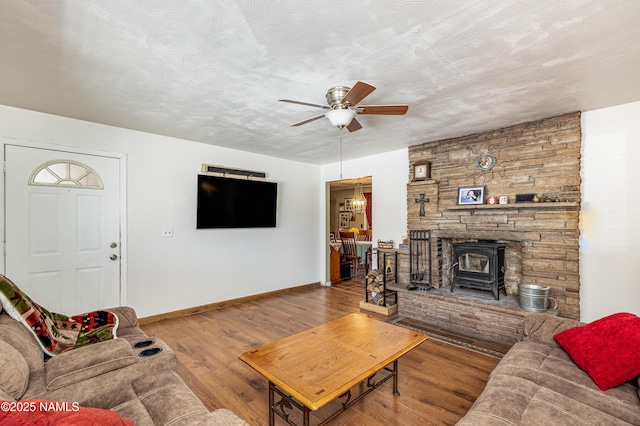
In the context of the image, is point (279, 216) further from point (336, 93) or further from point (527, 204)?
point (527, 204)

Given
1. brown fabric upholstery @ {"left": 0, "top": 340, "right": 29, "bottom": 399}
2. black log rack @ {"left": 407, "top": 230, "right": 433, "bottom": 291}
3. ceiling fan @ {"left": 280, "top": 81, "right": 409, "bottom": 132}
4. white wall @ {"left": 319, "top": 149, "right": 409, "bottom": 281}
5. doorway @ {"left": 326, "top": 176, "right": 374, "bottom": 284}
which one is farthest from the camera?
doorway @ {"left": 326, "top": 176, "right": 374, "bottom": 284}

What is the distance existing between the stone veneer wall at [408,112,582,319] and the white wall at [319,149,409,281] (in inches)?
19.1

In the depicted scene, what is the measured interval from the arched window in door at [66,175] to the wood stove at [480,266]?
4523 millimetres

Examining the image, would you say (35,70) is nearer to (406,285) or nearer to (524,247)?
(406,285)

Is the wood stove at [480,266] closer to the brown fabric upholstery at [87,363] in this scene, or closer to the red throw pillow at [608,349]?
the red throw pillow at [608,349]

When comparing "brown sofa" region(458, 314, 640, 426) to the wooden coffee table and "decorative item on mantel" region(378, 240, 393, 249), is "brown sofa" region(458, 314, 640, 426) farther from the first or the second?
"decorative item on mantel" region(378, 240, 393, 249)

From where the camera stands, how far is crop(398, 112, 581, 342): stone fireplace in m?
3.24

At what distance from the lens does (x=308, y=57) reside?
2059 mm

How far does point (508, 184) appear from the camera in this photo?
3678mm

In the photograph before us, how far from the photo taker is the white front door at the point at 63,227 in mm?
3094

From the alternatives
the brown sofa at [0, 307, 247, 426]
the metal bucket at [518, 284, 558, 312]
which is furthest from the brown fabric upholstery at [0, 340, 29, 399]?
the metal bucket at [518, 284, 558, 312]

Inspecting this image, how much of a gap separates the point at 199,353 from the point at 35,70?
109 inches

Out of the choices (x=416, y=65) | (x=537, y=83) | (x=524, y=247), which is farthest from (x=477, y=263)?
(x=416, y=65)

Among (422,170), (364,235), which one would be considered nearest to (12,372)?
(422,170)
